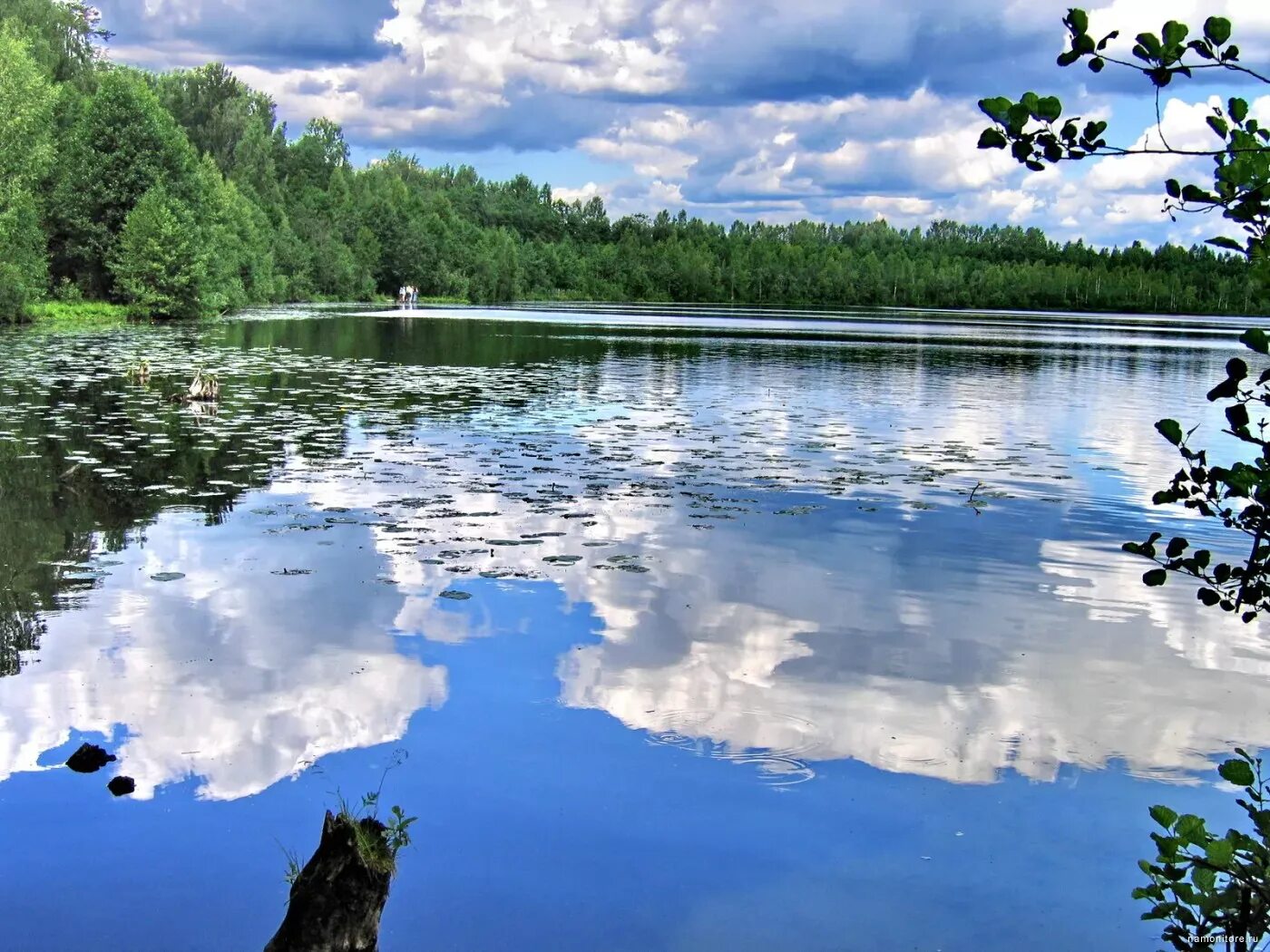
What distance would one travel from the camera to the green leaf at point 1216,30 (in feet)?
12.8

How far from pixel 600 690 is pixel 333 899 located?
4.29 m

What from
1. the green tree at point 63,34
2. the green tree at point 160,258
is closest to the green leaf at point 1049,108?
the green tree at point 160,258

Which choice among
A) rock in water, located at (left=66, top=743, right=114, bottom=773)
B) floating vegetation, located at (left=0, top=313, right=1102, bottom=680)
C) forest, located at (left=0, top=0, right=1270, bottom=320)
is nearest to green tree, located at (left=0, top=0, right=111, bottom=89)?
forest, located at (left=0, top=0, right=1270, bottom=320)

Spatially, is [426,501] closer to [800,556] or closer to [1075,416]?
[800,556]

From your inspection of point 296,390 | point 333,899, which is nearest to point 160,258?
point 296,390

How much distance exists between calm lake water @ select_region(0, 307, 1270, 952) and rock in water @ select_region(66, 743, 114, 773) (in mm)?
101

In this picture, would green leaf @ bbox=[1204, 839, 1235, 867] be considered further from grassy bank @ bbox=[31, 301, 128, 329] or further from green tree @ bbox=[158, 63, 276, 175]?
green tree @ bbox=[158, 63, 276, 175]

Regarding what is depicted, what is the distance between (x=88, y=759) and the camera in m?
7.78

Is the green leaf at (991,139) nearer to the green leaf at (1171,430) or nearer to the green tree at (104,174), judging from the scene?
the green leaf at (1171,430)

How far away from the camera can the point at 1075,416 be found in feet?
107

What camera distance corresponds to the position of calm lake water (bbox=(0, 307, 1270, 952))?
6586mm

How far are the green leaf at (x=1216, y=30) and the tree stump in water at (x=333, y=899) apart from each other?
191 inches

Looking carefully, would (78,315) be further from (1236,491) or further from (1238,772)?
(1238,772)

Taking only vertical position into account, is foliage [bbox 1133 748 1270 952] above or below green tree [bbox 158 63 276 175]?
below
